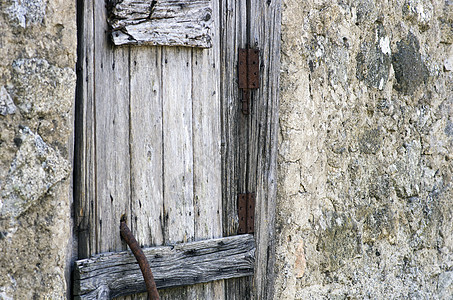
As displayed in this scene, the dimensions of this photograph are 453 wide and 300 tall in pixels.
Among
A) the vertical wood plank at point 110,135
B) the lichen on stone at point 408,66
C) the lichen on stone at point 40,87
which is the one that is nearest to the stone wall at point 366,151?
the lichen on stone at point 408,66

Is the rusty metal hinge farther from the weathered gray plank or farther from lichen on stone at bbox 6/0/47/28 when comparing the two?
lichen on stone at bbox 6/0/47/28

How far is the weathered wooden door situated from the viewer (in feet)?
5.37

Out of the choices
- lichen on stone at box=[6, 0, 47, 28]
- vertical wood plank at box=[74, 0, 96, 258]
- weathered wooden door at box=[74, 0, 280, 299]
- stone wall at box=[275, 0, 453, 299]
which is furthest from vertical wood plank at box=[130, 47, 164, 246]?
stone wall at box=[275, 0, 453, 299]

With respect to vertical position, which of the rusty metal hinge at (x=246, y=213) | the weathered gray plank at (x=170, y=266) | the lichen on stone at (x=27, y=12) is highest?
the lichen on stone at (x=27, y=12)

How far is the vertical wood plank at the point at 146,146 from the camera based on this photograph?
5.73 ft

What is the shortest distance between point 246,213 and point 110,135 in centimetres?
68

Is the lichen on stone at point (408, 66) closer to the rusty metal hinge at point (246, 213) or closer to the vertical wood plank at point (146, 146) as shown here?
the rusty metal hinge at point (246, 213)

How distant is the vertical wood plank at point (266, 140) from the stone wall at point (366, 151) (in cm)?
6

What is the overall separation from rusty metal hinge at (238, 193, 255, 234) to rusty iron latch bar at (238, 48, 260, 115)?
0.35 metres

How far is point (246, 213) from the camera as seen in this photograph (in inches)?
81.2

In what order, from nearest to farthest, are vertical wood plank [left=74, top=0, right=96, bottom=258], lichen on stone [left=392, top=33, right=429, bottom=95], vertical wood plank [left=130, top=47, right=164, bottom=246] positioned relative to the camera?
vertical wood plank [left=74, top=0, right=96, bottom=258]
vertical wood plank [left=130, top=47, right=164, bottom=246]
lichen on stone [left=392, top=33, right=429, bottom=95]

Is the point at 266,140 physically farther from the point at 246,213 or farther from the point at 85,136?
the point at 85,136

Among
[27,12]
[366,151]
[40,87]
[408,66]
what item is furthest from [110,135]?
[408,66]

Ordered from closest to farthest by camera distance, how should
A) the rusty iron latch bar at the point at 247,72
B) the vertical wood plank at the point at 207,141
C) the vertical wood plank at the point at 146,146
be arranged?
1. the vertical wood plank at the point at 146,146
2. the vertical wood plank at the point at 207,141
3. the rusty iron latch bar at the point at 247,72
